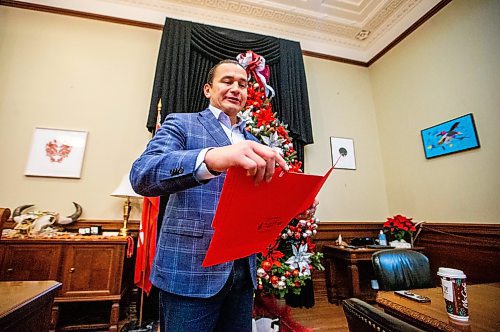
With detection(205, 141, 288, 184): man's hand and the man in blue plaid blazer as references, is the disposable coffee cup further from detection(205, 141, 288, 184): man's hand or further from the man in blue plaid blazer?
detection(205, 141, 288, 184): man's hand

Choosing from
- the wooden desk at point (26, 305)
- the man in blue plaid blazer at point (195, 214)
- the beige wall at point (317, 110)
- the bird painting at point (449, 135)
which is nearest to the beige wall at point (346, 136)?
the beige wall at point (317, 110)

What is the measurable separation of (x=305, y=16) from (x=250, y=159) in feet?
11.7

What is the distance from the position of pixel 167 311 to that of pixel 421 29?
384cm

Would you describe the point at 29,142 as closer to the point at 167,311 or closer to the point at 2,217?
the point at 2,217

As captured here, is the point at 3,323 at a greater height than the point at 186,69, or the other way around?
the point at 186,69

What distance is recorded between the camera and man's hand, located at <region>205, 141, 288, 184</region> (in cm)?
44

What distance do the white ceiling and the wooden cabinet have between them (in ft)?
8.50

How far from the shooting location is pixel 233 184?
45 centimetres

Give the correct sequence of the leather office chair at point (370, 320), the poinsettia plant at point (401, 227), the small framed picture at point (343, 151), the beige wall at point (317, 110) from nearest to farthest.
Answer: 1. the leather office chair at point (370, 320)
2. the beige wall at point (317, 110)
3. the poinsettia plant at point (401, 227)
4. the small framed picture at point (343, 151)

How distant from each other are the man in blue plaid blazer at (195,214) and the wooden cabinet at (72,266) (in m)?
1.44

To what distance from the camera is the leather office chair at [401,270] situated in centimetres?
122

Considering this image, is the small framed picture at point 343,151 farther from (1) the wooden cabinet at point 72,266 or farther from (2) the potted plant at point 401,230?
(1) the wooden cabinet at point 72,266

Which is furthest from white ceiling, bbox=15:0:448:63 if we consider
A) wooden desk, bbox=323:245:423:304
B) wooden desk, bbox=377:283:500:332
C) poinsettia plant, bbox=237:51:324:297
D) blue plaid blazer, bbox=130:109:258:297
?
wooden desk, bbox=377:283:500:332

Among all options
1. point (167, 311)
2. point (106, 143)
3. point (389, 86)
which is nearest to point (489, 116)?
point (389, 86)
